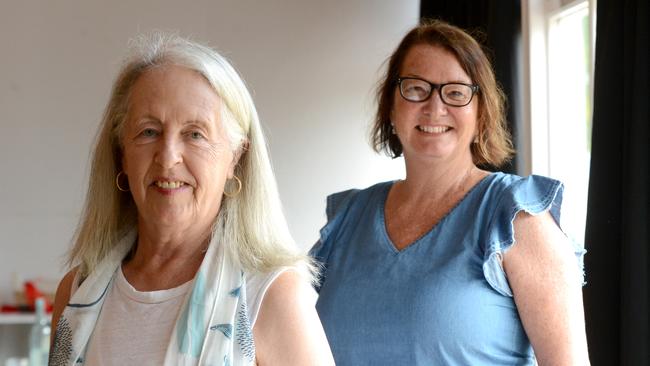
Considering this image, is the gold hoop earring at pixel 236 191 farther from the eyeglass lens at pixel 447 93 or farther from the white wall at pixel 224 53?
the white wall at pixel 224 53

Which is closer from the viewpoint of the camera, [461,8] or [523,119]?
[523,119]

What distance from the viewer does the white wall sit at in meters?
5.18

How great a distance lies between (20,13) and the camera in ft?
17.0

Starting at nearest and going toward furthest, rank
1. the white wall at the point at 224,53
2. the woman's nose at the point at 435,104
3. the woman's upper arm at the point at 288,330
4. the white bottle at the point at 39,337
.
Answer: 1. the woman's upper arm at the point at 288,330
2. the woman's nose at the point at 435,104
3. the white bottle at the point at 39,337
4. the white wall at the point at 224,53

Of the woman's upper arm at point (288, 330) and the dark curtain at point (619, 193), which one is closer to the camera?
the woman's upper arm at point (288, 330)

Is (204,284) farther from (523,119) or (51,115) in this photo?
(51,115)

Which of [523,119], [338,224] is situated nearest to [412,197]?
[338,224]

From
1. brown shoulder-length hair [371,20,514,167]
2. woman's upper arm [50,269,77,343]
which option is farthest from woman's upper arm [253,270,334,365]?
brown shoulder-length hair [371,20,514,167]

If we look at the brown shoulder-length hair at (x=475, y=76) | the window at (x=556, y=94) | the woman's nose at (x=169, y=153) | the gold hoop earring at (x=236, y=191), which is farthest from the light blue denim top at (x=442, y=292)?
the window at (x=556, y=94)

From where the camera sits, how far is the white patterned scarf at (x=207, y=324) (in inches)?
50.3

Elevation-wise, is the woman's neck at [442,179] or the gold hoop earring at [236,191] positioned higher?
the gold hoop earring at [236,191]

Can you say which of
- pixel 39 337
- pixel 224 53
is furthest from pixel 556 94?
pixel 39 337

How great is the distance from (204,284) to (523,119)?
104 inches

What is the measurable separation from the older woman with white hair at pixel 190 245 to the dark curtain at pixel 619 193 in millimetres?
1460
